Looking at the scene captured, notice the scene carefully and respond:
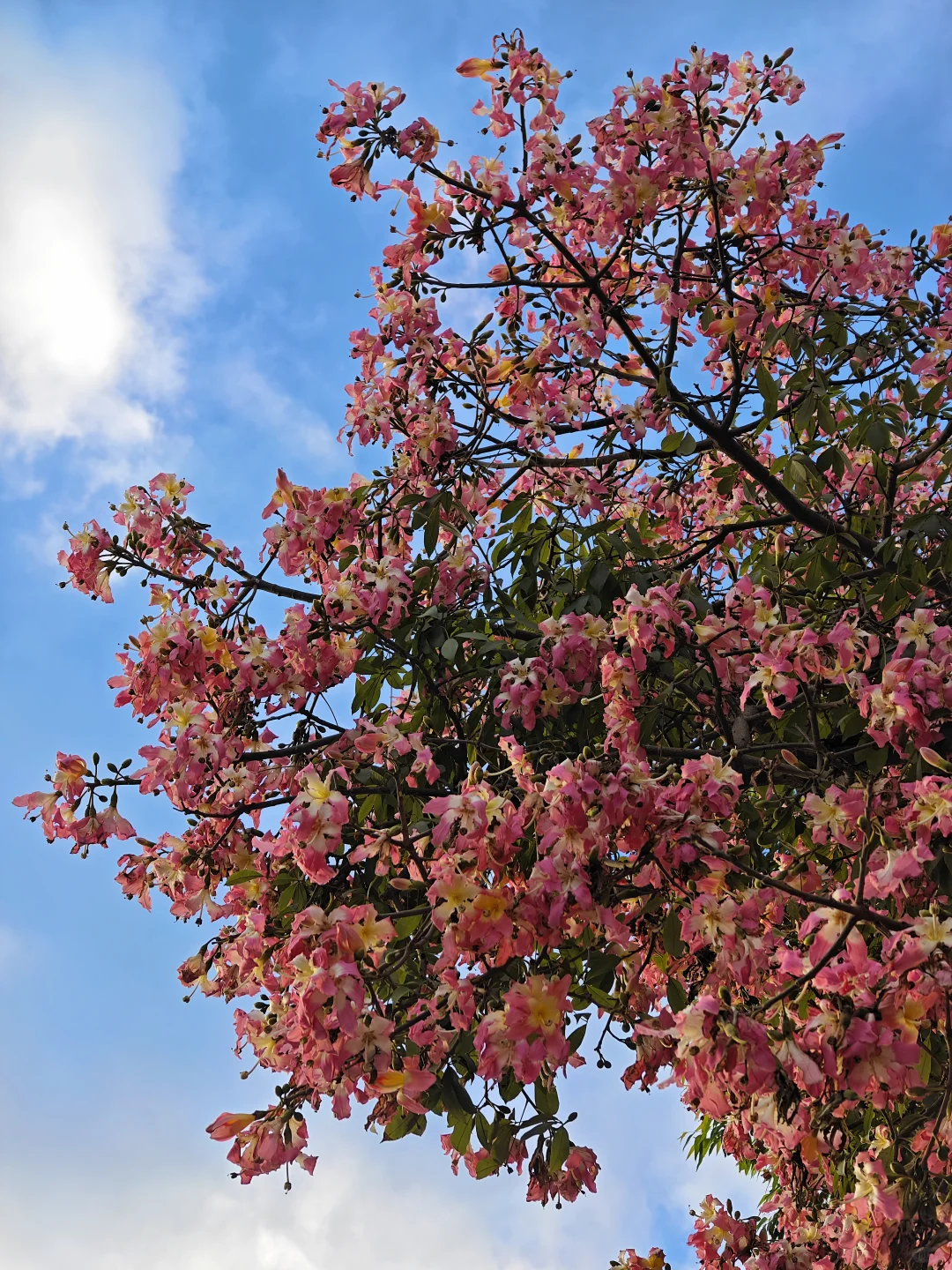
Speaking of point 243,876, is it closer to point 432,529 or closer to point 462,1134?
point 462,1134

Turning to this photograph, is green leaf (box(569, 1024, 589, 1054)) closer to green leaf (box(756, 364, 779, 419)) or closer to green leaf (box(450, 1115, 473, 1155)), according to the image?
green leaf (box(450, 1115, 473, 1155))

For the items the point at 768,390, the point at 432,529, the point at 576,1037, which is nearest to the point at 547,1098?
the point at 576,1037

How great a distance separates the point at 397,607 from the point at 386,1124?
1283mm

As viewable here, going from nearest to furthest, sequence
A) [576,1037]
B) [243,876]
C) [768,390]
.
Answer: [576,1037]
[768,390]
[243,876]

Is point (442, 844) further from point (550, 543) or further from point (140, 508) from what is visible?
point (140, 508)

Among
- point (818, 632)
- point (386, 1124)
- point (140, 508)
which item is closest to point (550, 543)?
point (818, 632)

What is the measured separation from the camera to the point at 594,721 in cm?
327

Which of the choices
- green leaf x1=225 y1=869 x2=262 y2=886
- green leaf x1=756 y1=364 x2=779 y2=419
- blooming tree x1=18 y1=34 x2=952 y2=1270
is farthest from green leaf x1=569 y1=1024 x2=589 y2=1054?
green leaf x1=756 y1=364 x2=779 y2=419

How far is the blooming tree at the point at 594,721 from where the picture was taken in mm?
2152

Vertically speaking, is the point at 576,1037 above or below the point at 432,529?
below

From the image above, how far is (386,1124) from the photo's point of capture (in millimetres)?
2656

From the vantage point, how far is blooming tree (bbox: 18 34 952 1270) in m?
2.15

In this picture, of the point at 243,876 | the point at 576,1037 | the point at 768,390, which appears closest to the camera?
the point at 576,1037

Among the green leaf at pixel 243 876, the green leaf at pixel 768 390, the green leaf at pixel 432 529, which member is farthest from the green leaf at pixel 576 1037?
the green leaf at pixel 768 390
